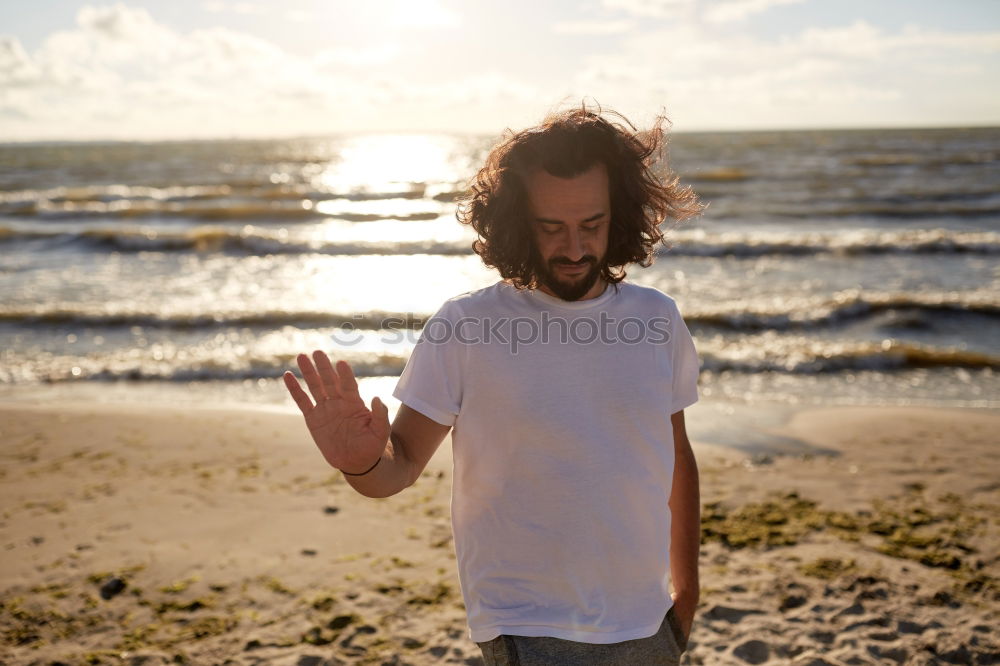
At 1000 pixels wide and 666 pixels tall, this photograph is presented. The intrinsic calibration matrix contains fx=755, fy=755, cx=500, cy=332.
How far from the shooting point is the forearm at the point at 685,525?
2.43 meters

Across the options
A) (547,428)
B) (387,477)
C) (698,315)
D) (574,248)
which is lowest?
(698,315)

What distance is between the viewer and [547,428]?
1.96m

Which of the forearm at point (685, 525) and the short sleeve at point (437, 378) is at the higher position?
the short sleeve at point (437, 378)

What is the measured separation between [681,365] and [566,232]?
1.79ft

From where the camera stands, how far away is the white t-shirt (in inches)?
77.1

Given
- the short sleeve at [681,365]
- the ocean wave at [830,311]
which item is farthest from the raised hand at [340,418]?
the ocean wave at [830,311]

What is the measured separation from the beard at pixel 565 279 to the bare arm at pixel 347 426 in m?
0.57

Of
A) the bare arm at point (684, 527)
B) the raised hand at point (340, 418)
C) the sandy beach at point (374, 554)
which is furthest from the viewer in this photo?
the sandy beach at point (374, 554)

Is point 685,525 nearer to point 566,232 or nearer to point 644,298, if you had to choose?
point 644,298

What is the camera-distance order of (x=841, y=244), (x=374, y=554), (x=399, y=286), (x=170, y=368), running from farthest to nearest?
1. (x=841, y=244)
2. (x=399, y=286)
3. (x=170, y=368)
4. (x=374, y=554)

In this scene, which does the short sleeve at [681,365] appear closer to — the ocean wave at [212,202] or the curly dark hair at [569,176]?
the curly dark hair at [569,176]

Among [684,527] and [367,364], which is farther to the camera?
[367,364]

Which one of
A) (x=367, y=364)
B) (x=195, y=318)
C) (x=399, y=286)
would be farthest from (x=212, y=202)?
(x=367, y=364)

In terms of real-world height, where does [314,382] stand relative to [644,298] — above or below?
below
